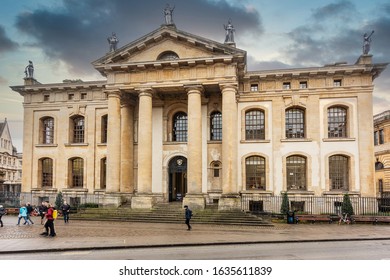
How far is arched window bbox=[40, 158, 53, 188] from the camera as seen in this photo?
38559 millimetres

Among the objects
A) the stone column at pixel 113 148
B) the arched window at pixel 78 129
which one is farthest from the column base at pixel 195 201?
the arched window at pixel 78 129

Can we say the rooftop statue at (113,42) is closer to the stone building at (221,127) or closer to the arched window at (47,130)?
the stone building at (221,127)

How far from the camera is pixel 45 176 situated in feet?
127

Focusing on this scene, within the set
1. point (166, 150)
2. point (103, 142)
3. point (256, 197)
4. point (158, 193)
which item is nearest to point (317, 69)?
point (256, 197)

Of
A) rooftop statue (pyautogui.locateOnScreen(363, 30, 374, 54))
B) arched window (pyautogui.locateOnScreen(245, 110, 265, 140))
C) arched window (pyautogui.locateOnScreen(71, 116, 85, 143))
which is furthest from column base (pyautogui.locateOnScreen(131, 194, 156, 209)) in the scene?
rooftop statue (pyautogui.locateOnScreen(363, 30, 374, 54))

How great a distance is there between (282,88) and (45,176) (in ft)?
82.3

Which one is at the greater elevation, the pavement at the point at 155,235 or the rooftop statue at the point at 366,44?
the rooftop statue at the point at 366,44

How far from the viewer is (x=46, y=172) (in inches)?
1526

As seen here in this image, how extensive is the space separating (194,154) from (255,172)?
7019mm

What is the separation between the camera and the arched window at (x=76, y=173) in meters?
37.6

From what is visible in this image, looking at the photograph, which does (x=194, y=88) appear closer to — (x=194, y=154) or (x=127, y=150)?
(x=194, y=154)

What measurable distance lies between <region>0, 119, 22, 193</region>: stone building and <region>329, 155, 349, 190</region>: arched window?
32896mm

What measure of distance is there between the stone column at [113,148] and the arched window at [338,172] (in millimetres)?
18051

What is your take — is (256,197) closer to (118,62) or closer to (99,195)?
(99,195)
